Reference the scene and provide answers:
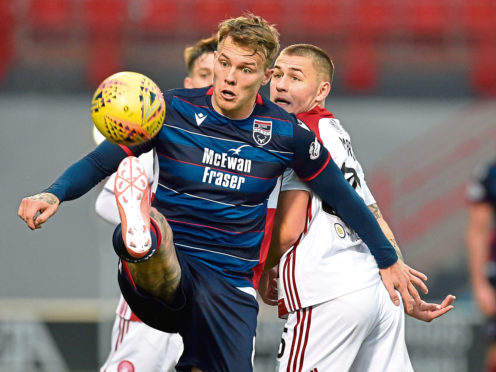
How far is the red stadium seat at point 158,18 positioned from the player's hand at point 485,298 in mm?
8084

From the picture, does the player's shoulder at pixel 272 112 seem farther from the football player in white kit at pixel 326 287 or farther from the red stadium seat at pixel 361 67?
the red stadium seat at pixel 361 67

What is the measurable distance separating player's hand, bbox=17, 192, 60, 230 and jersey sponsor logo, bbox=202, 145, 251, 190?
68 cm

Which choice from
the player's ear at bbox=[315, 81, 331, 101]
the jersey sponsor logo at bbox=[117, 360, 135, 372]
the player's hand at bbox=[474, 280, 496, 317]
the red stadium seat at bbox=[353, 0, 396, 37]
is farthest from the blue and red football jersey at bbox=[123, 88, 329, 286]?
the red stadium seat at bbox=[353, 0, 396, 37]

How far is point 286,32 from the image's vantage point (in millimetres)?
12266

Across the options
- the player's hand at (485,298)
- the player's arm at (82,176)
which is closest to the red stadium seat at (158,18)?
the player's hand at (485,298)

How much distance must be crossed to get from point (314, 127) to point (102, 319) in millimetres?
5759

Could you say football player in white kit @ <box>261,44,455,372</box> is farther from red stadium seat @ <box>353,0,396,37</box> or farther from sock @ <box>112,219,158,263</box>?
red stadium seat @ <box>353,0,396,37</box>

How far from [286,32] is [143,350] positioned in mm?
8230

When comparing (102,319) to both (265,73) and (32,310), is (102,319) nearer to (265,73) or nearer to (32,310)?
(32,310)

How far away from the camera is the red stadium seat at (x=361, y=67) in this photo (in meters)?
11.9

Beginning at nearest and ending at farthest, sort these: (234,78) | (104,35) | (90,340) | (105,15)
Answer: (234,78) < (90,340) < (104,35) < (105,15)

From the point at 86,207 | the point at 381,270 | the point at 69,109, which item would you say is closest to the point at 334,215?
the point at 381,270

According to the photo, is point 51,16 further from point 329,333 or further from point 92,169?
point 329,333

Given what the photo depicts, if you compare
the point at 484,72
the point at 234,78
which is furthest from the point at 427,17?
the point at 234,78
